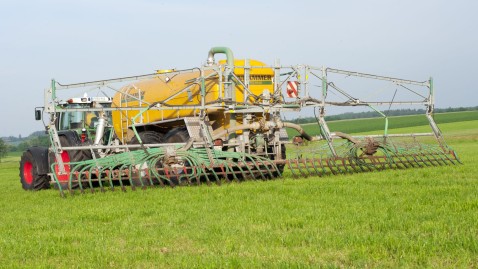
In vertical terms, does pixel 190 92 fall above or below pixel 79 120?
above

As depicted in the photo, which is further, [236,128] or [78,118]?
[78,118]

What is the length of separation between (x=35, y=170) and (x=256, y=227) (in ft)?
30.2

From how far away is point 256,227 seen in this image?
7.33 m

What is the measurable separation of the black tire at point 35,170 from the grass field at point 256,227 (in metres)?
3.42

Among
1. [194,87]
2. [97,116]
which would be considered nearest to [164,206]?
[194,87]

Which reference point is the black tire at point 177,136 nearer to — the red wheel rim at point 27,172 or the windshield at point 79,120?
the windshield at point 79,120

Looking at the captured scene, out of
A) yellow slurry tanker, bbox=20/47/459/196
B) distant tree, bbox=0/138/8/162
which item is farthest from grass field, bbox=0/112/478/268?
distant tree, bbox=0/138/8/162

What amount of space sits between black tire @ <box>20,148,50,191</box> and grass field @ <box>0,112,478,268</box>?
11.2 feet

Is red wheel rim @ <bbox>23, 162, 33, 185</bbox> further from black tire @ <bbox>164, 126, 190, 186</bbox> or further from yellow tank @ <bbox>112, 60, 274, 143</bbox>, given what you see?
black tire @ <bbox>164, 126, 190, 186</bbox>

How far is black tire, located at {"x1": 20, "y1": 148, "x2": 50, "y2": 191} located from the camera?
1504 cm

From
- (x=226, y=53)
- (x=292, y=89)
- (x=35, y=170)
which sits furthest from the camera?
(x=35, y=170)

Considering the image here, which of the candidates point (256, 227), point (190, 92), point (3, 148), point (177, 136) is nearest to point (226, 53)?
point (190, 92)

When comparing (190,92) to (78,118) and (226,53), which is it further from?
(78,118)

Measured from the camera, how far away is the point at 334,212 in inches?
322
